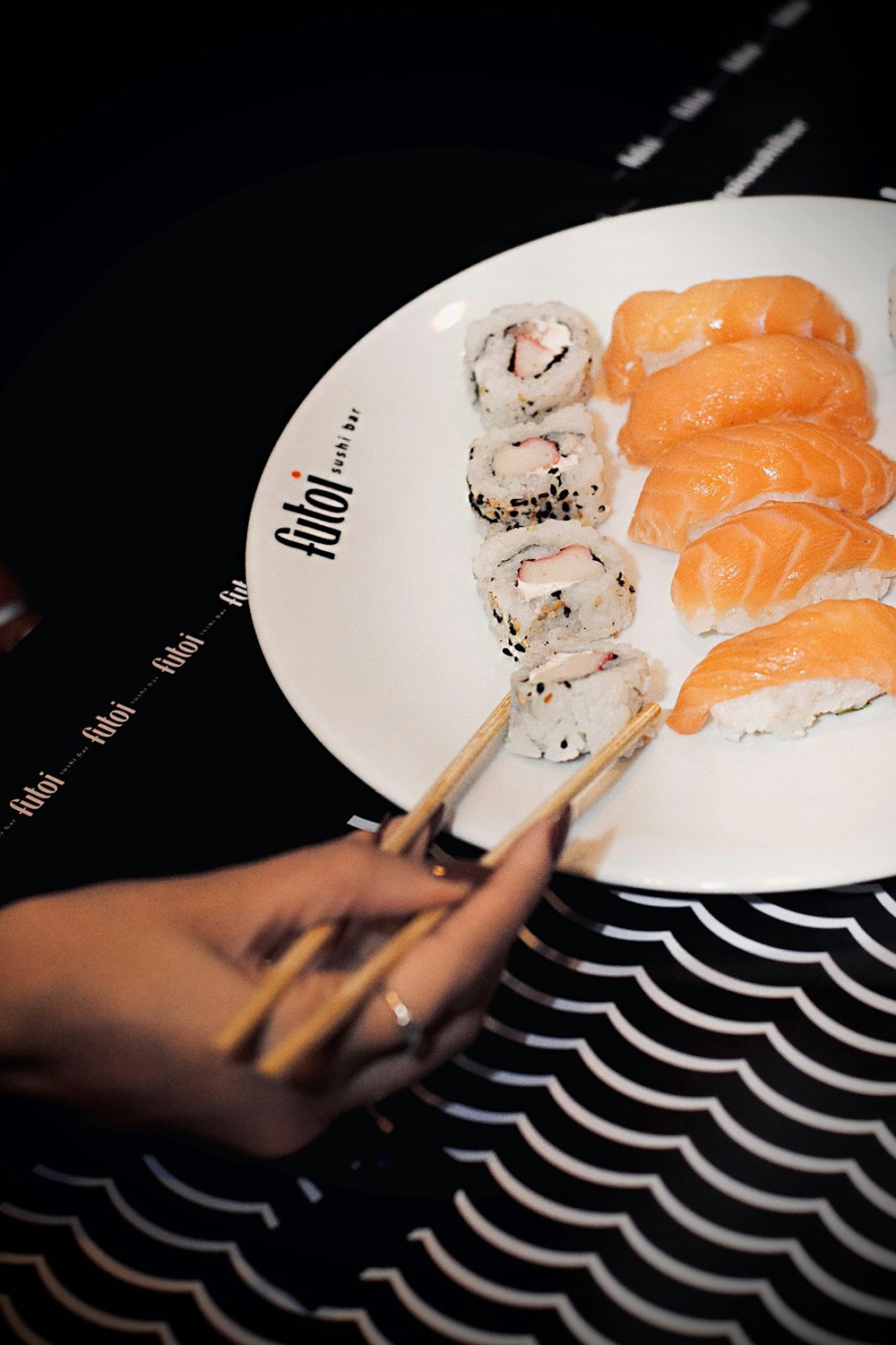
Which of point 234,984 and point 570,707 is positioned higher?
point 570,707

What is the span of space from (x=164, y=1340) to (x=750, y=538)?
4.45 ft

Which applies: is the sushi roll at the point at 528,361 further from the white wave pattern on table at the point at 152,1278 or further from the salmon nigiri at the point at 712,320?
the white wave pattern on table at the point at 152,1278

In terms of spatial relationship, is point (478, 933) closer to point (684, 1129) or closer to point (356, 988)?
point (356, 988)

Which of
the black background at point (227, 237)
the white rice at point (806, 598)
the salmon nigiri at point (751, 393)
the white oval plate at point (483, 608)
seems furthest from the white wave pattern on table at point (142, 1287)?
the salmon nigiri at point (751, 393)

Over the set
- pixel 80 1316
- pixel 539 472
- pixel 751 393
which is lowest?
pixel 80 1316

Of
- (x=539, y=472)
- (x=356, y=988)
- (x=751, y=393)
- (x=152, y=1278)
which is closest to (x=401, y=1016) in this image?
(x=356, y=988)

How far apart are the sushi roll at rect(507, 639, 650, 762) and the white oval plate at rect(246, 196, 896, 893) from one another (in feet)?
0.13

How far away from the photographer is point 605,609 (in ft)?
5.94

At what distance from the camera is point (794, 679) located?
63.9 inches

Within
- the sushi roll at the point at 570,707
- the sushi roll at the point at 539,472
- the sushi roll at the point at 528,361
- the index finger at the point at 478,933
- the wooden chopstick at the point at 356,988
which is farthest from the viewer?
the sushi roll at the point at 528,361

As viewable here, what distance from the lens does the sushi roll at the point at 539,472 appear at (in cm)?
196

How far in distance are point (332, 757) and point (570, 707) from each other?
0.37m

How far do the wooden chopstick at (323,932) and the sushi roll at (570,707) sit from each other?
4 centimetres

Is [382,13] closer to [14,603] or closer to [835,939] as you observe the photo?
[14,603]
